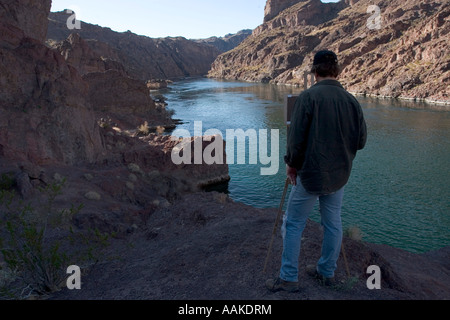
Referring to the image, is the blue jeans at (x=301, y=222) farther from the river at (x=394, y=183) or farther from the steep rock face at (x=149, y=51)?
the steep rock face at (x=149, y=51)

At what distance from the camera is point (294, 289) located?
151 inches

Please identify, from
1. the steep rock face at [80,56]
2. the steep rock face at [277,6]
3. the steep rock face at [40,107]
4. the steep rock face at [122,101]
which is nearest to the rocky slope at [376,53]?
the steep rock face at [122,101]

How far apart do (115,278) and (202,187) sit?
47.1ft

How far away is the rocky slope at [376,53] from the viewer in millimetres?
57188

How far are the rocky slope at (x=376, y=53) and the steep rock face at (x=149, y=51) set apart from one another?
1967 centimetres

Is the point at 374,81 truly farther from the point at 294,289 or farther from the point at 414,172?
the point at 294,289

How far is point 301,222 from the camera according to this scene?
378cm

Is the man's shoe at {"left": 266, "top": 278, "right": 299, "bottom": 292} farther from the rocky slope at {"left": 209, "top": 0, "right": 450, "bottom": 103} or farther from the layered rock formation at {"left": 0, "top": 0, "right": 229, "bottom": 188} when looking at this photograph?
the rocky slope at {"left": 209, "top": 0, "right": 450, "bottom": 103}

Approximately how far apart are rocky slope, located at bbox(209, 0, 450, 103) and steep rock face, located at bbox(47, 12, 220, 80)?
19.7 metres

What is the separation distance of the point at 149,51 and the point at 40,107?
469 ft

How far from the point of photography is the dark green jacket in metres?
3.54

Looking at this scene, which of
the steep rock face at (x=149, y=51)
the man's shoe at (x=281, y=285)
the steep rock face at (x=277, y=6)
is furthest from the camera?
the steep rock face at (x=277, y=6)

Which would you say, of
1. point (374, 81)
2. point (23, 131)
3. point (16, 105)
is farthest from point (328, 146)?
point (374, 81)

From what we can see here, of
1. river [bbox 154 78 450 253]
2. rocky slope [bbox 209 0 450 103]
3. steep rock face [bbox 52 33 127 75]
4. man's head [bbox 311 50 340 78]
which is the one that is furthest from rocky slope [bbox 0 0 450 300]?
rocky slope [bbox 209 0 450 103]
